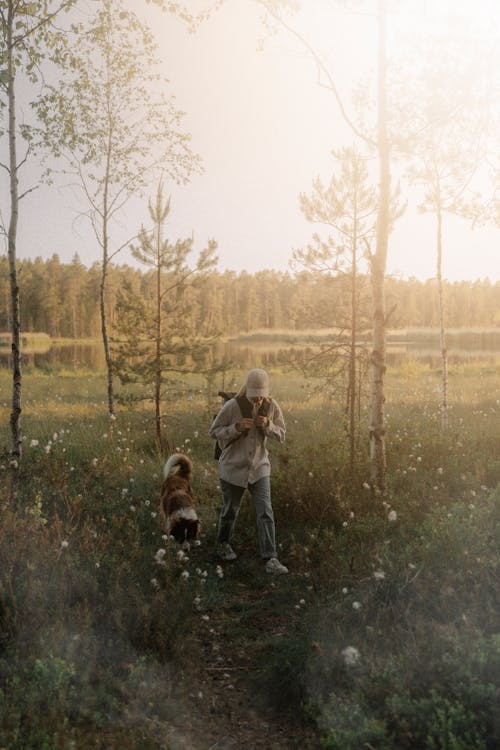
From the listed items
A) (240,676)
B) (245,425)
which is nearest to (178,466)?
(245,425)

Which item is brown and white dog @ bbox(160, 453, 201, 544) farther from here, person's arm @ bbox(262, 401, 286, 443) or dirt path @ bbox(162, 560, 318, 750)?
person's arm @ bbox(262, 401, 286, 443)

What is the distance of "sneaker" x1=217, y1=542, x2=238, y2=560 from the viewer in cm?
770

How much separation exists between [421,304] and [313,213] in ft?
470

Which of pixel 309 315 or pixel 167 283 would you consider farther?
pixel 167 283

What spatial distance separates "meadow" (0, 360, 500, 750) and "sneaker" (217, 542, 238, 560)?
0.21 metres

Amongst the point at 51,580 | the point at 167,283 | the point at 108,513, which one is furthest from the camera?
the point at 167,283

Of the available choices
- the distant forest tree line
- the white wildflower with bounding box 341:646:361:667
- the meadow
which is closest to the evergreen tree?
the distant forest tree line

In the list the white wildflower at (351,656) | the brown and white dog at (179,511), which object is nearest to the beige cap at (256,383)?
the brown and white dog at (179,511)

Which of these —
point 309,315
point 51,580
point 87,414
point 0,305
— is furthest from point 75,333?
point 51,580

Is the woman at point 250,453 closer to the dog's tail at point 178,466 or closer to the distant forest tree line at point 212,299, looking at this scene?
the dog's tail at point 178,466

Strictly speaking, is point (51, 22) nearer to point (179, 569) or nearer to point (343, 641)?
point (179, 569)

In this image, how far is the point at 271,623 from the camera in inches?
244

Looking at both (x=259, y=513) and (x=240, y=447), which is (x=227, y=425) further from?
(x=259, y=513)

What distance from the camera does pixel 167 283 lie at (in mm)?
16250
